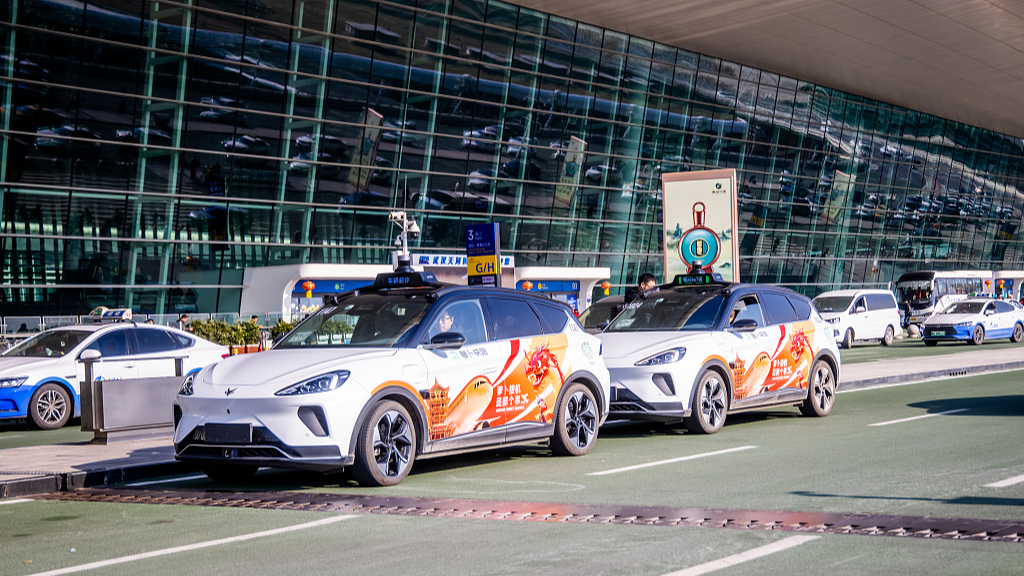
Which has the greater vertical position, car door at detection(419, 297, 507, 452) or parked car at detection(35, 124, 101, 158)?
parked car at detection(35, 124, 101, 158)

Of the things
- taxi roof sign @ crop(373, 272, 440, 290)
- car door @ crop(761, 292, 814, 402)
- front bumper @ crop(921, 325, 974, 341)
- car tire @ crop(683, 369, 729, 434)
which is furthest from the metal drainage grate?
front bumper @ crop(921, 325, 974, 341)

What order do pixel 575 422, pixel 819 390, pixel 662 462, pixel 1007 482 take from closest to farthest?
1. pixel 1007 482
2. pixel 662 462
3. pixel 575 422
4. pixel 819 390

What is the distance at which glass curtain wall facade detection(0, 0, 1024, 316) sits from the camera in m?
35.4

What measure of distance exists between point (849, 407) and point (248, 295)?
28.6 meters

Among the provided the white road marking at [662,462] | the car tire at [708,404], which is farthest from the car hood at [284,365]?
the car tire at [708,404]

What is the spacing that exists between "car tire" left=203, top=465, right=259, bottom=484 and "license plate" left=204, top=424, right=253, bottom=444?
809 millimetres

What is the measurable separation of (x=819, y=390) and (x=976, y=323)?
79.3 feet

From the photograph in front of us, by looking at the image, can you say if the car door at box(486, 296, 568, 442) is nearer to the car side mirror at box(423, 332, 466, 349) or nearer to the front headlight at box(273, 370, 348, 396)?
the car side mirror at box(423, 332, 466, 349)

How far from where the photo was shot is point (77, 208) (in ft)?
119

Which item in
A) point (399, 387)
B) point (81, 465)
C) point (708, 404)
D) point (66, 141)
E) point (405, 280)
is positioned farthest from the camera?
point (66, 141)

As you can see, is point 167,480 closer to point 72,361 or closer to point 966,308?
point 72,361

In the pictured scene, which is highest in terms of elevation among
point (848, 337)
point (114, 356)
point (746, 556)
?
point (746, 556)

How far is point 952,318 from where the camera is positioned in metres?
36.6

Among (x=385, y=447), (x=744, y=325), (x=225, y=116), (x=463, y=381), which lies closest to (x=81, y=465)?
(x=385, y=447)
